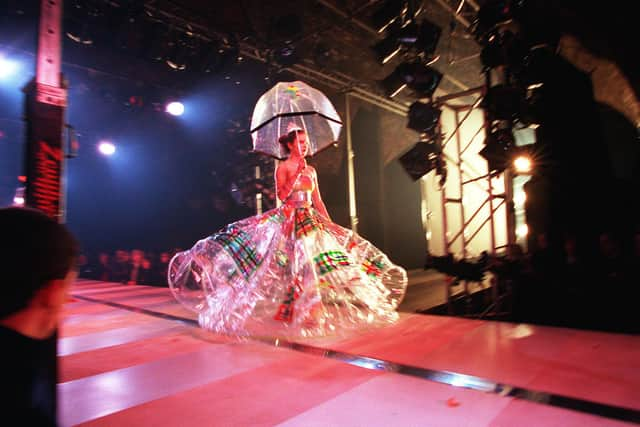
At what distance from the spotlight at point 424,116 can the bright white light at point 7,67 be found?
637 cm

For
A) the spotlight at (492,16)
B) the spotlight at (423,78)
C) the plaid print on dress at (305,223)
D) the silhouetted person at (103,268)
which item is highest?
the spotlight at (492,16)

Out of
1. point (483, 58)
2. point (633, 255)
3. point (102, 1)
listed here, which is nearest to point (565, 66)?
point (483, 58)

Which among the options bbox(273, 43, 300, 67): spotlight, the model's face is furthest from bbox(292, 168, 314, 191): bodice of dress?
bbox(273, 43, 300, 67): spotlight

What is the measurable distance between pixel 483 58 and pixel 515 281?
6.84ft

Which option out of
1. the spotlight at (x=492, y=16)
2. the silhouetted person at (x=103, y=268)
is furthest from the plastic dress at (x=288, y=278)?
the silhouetted person at (x=103, y=268)

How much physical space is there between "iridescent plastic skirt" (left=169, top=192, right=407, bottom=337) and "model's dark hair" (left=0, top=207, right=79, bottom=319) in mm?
2358

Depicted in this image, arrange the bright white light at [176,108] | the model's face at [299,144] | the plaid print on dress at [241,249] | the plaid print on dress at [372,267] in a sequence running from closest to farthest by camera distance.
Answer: the plaid print on dress at [241,249]
the plaid print on dress at [372,267]
the model's face at [299,144]
the bright white light at [176,108]

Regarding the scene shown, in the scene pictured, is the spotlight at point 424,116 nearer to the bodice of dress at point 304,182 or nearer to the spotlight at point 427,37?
the spotlight at point 427,37

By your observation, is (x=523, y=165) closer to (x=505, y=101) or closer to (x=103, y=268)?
(x=505, y=101)

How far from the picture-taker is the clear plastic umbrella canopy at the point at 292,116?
3535 millimetres

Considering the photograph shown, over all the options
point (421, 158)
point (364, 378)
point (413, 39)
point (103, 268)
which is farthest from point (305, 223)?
point (103, 268)

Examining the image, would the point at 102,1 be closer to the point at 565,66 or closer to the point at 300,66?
the point at 300,66

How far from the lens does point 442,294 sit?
5.94 metres

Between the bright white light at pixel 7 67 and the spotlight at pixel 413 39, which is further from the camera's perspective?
the bright white light at pixel 7 67
